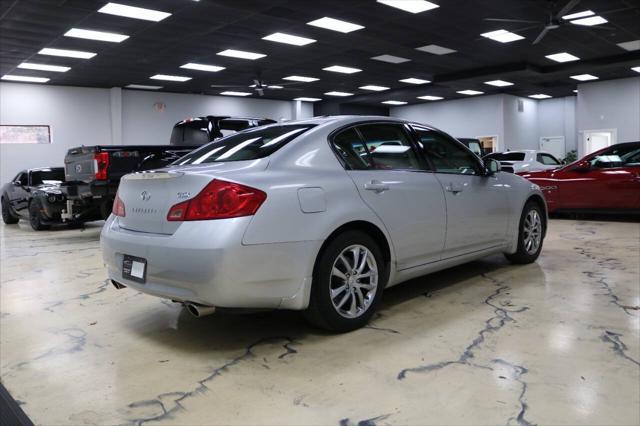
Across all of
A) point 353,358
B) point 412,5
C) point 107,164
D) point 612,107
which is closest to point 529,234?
point 353,358

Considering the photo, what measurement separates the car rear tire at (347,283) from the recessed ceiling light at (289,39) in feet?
30.7

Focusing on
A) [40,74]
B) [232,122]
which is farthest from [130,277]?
[40,74]

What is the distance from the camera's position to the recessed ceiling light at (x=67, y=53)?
11.9 meters

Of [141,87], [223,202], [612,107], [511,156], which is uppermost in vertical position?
[141,87]

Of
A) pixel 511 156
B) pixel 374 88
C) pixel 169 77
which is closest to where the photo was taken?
pixel 511 156

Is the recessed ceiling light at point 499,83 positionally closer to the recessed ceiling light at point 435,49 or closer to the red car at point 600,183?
the recessed ceiling light at point 435,49

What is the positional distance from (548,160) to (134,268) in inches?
521

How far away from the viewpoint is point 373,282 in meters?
3.04

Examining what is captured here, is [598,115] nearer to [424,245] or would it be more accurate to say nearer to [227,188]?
[424,245]

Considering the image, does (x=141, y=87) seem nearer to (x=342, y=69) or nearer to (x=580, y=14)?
(x=342, y=69)

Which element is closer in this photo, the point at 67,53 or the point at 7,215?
the point at 7,215

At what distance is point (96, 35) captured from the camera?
424 inches

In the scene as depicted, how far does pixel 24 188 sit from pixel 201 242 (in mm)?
8975

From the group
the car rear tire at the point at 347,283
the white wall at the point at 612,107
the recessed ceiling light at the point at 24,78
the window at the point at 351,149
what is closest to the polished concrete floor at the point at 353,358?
the car rear tire at the point at 347,283
